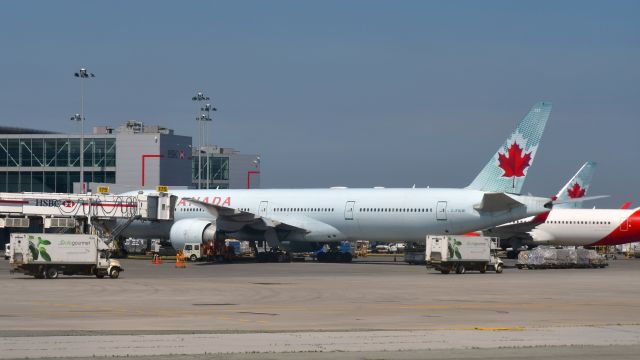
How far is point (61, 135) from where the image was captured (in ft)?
377

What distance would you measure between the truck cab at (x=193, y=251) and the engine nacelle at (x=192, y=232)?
287 millimetres

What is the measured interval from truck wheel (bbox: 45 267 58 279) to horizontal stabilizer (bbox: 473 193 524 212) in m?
28.3

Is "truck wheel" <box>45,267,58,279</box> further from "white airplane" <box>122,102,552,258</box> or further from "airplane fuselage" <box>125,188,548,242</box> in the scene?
"airplane fuselage" <box>125,188,548,242</box>

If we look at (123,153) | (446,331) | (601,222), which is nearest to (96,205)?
(123,153)

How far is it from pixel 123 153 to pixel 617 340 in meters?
92.5

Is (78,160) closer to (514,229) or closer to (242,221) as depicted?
(242,221)

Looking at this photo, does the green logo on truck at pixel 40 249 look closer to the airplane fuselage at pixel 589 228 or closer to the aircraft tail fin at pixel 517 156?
the aircraft tail fin at pixel 517 156

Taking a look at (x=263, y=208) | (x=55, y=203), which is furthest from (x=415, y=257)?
(x=55, y=203)

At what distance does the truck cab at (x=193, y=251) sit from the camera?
Answer: 7425cm

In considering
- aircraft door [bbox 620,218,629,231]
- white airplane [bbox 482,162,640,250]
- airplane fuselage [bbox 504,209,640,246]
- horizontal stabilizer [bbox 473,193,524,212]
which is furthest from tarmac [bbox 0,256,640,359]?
airplane fuselage [bbox 504,209,640,246]

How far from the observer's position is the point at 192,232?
243 feet

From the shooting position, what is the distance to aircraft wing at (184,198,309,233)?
73062 millimetres

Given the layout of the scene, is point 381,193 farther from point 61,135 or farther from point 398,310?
point 61,135

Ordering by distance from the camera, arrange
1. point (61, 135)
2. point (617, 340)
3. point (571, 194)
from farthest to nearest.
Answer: point (61, 135) → point (571, 194) → point (617, 340)
